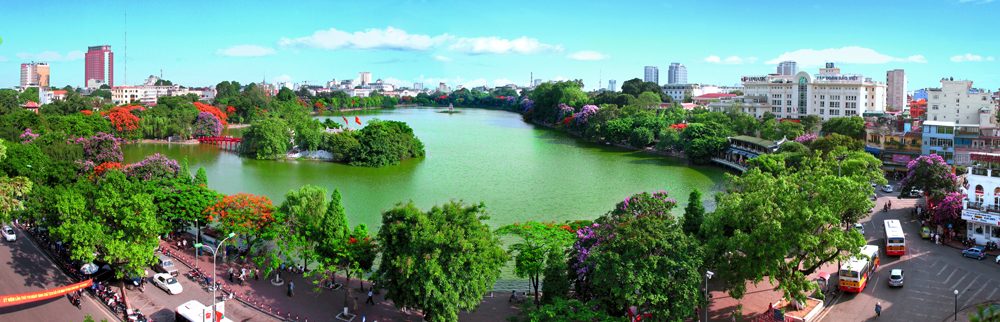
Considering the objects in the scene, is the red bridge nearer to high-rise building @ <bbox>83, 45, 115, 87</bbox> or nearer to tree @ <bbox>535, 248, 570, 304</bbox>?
tree @ <bbox>535, 248, 570, 304</bbox>

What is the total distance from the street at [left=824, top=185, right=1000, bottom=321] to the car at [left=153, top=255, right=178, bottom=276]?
553 inches

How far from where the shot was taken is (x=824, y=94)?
148 ft

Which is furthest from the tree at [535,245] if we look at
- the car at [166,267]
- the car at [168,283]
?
the car at [166,267]

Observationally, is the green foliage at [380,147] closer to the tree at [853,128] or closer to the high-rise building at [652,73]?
the tree at [853,128]

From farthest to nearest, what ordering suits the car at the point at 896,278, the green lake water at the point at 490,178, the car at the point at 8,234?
the green lake water at the point at 490,178 → the car at the point at 8,234 → the car at the point at 896,278

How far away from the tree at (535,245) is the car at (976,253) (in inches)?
392

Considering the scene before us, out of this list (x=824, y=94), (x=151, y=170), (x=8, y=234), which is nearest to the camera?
(x=8, y=234)

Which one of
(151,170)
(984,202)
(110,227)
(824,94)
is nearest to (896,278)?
(984,202)

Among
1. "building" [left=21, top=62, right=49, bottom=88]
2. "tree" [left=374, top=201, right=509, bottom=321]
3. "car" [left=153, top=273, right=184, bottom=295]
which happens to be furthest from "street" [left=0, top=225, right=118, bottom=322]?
"building" [left=21, top=62, right=49, bottom=88]

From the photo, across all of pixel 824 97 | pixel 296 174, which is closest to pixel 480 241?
pixel 296 174

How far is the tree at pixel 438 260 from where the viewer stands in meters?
11.3

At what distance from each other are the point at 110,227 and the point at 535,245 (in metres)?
9.36

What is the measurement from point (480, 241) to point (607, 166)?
72.7ft

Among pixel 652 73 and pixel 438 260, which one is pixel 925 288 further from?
pixel 652 73
